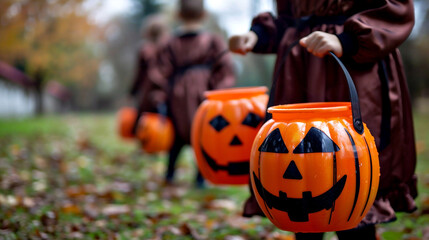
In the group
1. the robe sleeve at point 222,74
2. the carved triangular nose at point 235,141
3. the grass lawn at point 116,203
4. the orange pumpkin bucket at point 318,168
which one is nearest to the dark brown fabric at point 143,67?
the grass lawn at point 116,203

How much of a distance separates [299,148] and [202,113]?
103 cm

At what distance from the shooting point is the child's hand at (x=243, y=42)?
6.64 feet

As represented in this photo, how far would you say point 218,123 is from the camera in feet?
7.51

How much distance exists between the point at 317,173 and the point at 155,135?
3838mm

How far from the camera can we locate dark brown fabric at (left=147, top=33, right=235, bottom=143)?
4.04 m

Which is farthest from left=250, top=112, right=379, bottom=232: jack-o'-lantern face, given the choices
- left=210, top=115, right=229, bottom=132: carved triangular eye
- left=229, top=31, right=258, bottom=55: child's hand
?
left=210, top=115, right=229, bottom=132: carved triangular eye

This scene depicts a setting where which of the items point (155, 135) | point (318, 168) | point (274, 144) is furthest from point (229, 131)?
point (155, 135)

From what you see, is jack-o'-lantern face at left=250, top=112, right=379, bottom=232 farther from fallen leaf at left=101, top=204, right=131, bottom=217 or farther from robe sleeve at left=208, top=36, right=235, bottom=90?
robe sleeve at left=208, top=36, right=235, bottom=90

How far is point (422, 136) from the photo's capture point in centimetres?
801

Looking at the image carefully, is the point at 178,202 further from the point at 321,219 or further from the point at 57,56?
the point at 57,56

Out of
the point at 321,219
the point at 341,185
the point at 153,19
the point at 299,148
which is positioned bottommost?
the point at 321,219

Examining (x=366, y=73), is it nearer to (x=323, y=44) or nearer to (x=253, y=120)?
(x=323, y=44)

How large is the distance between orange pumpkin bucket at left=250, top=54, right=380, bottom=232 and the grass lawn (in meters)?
1.22

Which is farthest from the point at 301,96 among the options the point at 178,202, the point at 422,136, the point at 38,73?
the point at 38,73
